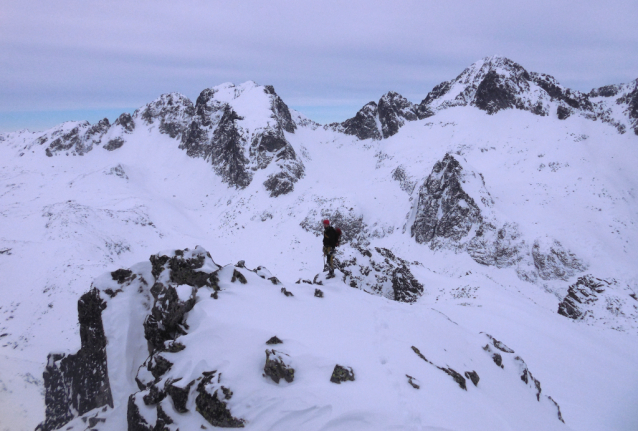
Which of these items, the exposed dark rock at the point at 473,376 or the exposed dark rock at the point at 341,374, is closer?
the exposed dark rock at the point at 341,374

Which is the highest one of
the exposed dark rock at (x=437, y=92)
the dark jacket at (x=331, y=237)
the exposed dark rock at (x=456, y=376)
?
the exposed dark rock at (x=437, y=92)

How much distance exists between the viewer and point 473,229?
27312 mm

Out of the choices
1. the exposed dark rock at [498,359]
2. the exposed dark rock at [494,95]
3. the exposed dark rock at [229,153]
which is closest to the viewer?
the exposed dark rock at [498,359]

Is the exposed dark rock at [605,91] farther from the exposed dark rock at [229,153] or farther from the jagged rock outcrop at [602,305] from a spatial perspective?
the exposed dark rock at [229,153]

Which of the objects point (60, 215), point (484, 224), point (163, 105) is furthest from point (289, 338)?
point (163, 105)

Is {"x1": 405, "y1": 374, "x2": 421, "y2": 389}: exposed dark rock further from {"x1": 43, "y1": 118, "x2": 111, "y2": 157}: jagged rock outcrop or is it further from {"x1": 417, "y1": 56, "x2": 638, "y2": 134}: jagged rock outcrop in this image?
{"x1": 43, "y1": 118, "x2": 111, "y2": 157}: jagged rock outcrop

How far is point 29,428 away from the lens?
31.7 ft

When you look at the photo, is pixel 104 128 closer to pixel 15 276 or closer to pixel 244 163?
pixel 244 163

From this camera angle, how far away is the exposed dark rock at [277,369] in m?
6.20

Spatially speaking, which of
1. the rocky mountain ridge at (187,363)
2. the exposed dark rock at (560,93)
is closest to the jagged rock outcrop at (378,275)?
the rocky mountain ridge at (187,363)

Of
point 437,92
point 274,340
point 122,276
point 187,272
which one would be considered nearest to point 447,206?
point 187,272

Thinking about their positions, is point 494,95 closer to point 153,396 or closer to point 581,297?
point 581,297

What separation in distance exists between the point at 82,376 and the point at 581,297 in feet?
83.3

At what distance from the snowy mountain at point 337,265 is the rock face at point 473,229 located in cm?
18
